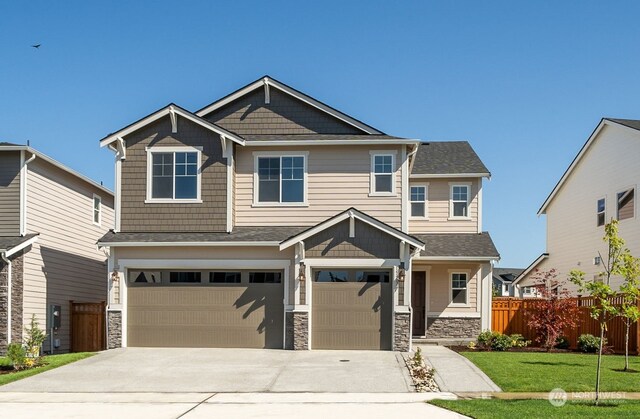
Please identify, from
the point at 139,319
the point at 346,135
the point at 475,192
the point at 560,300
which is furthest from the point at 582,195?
the point at 139,319

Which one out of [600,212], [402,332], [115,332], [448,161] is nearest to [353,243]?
[402,332]

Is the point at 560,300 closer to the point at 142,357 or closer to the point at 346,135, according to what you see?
the point at 346,135

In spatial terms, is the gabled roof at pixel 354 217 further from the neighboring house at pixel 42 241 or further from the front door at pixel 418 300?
the neighboring house at pixel 42 241

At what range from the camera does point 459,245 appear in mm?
25906

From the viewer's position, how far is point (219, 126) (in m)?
23.4

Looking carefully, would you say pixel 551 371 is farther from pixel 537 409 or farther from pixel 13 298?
pixel 13 298

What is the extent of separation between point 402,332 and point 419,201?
713cm

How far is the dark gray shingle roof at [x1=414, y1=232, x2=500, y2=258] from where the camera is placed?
81.9 feet

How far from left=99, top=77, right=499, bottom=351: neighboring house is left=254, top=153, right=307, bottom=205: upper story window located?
0.03 metres

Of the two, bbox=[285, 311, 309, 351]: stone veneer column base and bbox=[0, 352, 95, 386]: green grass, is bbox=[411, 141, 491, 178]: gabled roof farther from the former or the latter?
bbox=[0, 352, 95, 386]: green grass

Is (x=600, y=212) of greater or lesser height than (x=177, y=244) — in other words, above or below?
above

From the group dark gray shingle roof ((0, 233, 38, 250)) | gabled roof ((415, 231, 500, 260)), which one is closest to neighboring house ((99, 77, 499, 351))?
gabled roof ((415, 231, 500, 260))

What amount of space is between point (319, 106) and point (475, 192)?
22.0 ft

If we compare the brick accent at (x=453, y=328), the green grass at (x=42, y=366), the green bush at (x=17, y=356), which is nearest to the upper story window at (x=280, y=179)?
the brick accent at (x=453, y=328)
